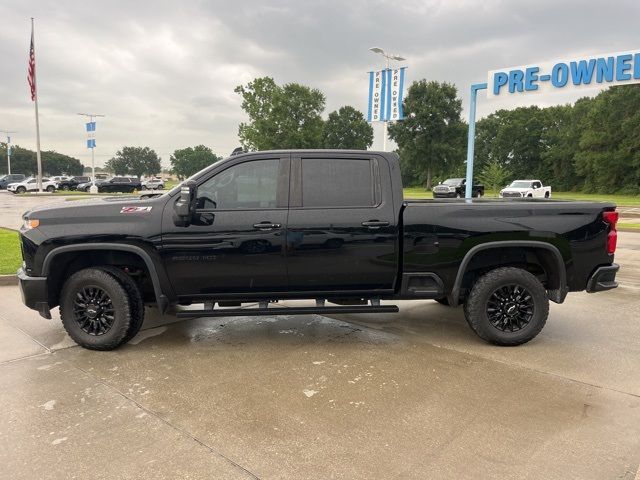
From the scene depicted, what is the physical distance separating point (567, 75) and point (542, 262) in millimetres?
18573

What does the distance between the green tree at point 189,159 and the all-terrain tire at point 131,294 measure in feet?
473

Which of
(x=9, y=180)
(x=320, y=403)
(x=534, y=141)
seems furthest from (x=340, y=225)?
(x=534, y=141)

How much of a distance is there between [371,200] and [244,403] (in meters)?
2.17

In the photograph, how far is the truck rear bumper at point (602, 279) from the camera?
4.51 meters

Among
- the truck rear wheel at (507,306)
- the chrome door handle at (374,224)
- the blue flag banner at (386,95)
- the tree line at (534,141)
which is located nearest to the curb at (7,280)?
the chrome door handle at (374,224)

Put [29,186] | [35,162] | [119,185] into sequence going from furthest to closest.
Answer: [35,162], [119,185], [29,186]

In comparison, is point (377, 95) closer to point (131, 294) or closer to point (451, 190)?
point (451, 190)

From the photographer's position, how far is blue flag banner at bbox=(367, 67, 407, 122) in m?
23.7

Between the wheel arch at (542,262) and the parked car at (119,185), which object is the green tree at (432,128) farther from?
the wheel arch at (542,262)

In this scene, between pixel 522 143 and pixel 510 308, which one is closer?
pixel 510 308

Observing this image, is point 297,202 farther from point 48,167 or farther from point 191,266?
point 48,167

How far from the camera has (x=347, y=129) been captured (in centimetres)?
8906

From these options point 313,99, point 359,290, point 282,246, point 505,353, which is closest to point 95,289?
point 282,246

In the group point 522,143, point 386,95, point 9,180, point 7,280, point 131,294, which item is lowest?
point 7,280
